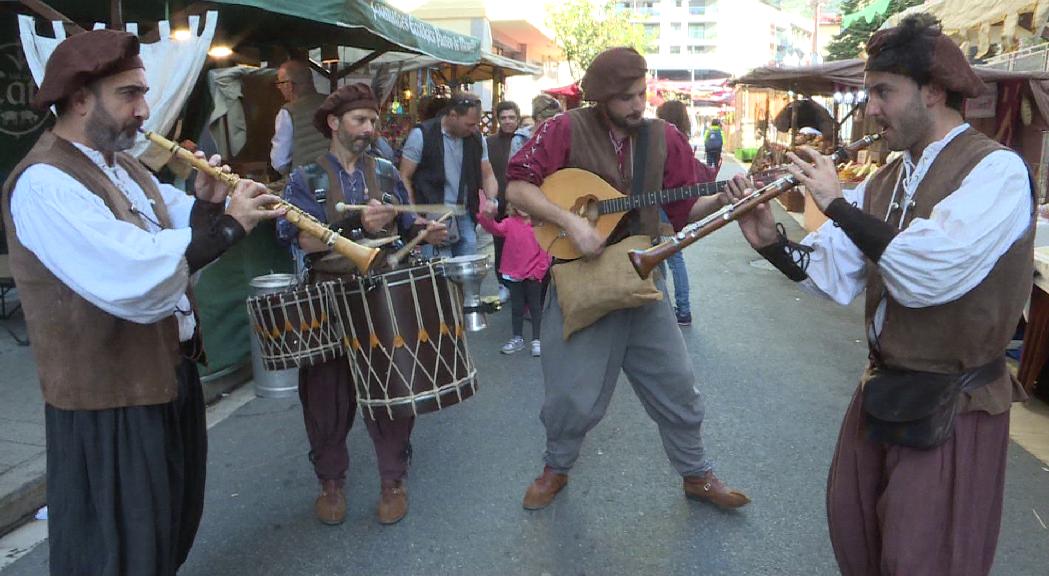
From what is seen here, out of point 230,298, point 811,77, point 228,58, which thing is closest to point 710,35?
point 811,77

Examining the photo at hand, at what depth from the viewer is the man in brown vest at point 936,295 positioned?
1896 millimetres

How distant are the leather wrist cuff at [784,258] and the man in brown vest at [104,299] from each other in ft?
4.94

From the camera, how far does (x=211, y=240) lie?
2.19 meters

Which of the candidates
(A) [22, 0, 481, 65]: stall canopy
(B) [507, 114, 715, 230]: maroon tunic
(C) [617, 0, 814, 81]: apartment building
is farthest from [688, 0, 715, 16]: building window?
(B) [507, 114, 715, 230]: maroon tunic

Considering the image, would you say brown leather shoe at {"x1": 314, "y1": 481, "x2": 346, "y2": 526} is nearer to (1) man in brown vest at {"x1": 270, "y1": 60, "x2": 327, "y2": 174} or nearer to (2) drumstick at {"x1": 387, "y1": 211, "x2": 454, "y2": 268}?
(2) drumstick at {"x1": 387, "y1": 211, "x2": 454, "y2": 268}

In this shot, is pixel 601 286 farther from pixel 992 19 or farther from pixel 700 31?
pixel 700 31

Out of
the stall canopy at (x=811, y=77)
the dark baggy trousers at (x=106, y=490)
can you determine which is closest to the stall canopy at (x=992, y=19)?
the stall canopy at (x=811, y=77)

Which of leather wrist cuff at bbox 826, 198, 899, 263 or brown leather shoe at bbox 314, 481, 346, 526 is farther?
brown leather shoe at bbox 314, 481, 346, 526

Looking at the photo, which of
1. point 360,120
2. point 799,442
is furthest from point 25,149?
point 799,442

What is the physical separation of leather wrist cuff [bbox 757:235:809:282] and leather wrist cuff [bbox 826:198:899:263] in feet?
0.87

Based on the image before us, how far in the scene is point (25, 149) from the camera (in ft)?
22.4

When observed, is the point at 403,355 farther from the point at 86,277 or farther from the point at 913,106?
the point at 913,106

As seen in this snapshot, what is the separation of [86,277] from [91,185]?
0.32 metres

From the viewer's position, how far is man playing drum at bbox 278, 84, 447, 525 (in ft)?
10.9
